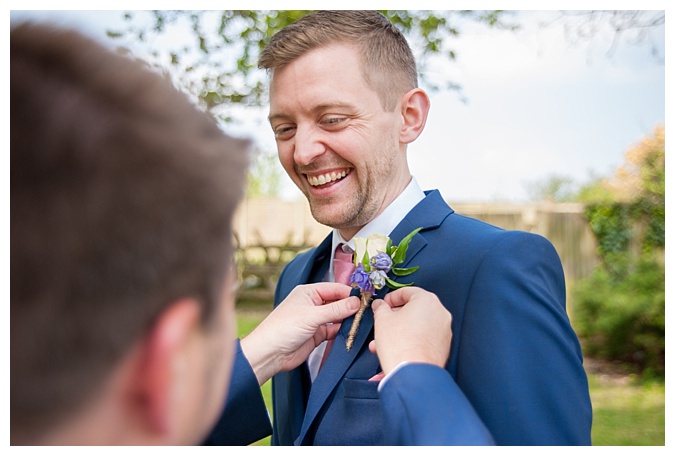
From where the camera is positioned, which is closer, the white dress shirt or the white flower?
the white flower

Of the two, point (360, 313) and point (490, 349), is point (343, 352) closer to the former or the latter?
point (360, 313)

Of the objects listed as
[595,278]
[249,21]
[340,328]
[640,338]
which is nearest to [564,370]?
[340,328]

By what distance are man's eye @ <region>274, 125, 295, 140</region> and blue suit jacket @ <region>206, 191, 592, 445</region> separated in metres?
0.44

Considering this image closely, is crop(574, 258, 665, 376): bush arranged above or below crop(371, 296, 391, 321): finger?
below

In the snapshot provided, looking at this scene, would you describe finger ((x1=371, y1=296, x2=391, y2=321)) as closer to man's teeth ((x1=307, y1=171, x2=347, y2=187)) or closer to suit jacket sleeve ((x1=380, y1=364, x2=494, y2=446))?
suit jacket sleeve ((x1=380, y1=364, x2=494, y2=446))

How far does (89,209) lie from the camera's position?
0.68 meters

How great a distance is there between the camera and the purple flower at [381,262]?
1741mm

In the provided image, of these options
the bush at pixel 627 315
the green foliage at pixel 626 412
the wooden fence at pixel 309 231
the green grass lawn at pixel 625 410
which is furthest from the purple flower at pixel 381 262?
the wooden fence at pixel 309 231

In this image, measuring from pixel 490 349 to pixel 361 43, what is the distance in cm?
95

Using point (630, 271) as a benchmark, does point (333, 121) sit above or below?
above

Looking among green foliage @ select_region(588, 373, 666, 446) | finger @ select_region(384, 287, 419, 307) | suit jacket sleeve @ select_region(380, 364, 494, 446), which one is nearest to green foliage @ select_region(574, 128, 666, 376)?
green foliage @ select_region(588, 373, 666, 446)

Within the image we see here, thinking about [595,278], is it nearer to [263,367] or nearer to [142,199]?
[263,367]

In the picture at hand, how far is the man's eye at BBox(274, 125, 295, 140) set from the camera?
2.03 metres

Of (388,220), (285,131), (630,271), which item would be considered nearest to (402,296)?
(388,220)
